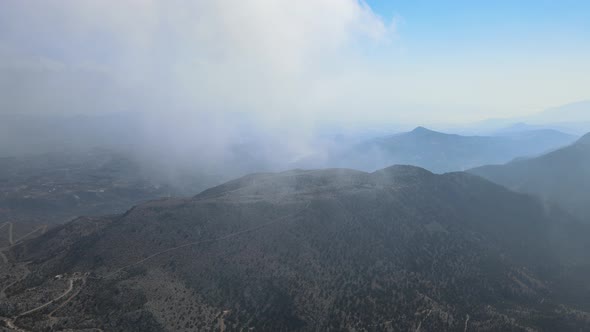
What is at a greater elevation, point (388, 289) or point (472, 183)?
point (472, 183)

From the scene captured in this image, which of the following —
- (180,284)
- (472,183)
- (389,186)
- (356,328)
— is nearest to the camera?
(356,328)

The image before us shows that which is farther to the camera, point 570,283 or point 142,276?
point 570,283

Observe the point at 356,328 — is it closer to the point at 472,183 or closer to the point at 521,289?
the point at 521,289

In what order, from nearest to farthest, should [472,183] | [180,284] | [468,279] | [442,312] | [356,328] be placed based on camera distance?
[356,328] < [442,312] < [180,284] < [468,279] < [472,183]

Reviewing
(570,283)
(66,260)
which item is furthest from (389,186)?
(66,260)

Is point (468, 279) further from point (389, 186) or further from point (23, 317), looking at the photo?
point (23, 317)

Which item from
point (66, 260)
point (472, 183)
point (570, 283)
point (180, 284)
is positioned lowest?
point (570, 283)
